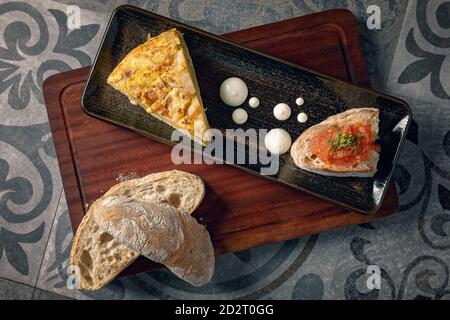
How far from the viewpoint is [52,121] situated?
90.4 inches

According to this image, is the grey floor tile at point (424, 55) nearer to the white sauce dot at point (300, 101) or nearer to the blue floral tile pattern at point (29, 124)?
the white sauce dot at point (300, 101)

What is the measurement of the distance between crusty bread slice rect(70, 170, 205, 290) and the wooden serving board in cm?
8

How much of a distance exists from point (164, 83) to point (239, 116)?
369mm

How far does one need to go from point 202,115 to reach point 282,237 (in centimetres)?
66

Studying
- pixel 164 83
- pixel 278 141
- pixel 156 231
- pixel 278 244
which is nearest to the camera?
pixel 156 231

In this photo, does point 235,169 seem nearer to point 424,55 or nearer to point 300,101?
point 300,101

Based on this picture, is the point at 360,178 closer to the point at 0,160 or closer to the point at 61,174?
the point at 61,174

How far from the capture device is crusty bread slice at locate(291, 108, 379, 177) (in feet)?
6.96

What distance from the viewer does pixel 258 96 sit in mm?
2256

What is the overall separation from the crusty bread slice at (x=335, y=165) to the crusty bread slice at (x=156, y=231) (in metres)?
0.55

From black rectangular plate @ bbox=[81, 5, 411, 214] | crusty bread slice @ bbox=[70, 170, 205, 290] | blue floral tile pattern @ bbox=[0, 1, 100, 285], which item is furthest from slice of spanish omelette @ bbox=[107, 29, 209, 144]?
blue floral tile pattern @ bbox=[0, 1, 100, 285]

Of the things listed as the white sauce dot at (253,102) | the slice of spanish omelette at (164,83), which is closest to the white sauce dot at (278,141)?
the white sauce dot at (253,102)

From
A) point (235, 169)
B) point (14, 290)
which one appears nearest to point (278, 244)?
point (235, 169)

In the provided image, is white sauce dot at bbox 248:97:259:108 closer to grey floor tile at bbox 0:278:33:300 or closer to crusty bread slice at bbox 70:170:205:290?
crusty bread slice at bbox 70:170:205:290
